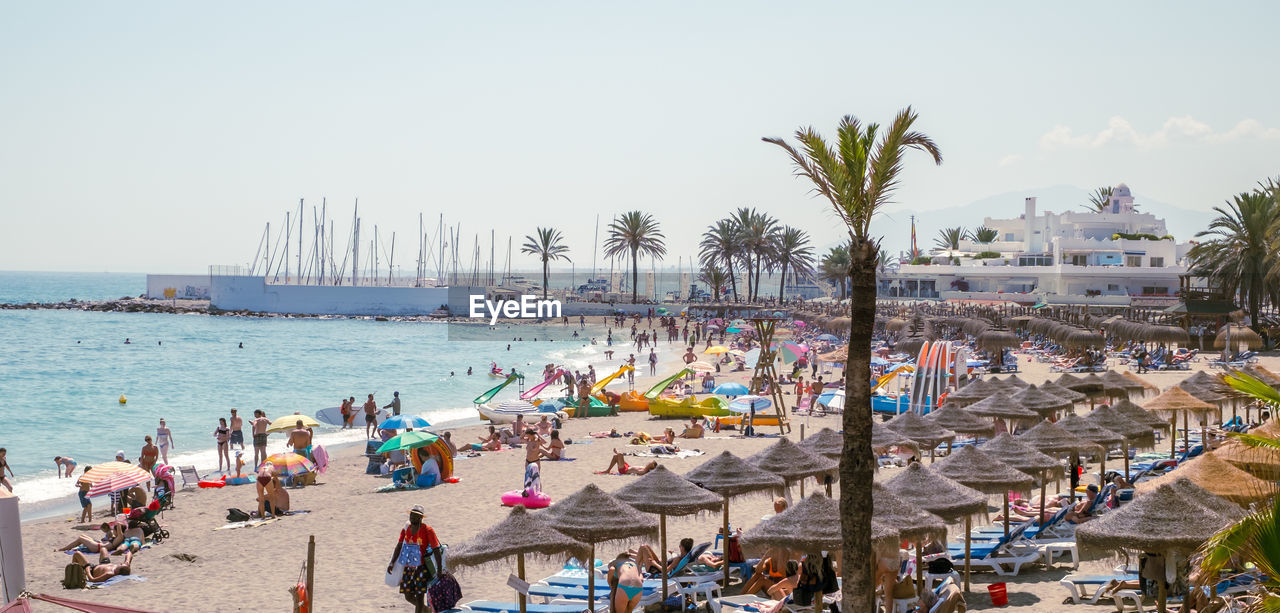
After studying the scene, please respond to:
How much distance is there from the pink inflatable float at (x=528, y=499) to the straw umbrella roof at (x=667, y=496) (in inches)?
224

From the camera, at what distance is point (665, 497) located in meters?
11.9

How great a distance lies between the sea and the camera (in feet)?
109

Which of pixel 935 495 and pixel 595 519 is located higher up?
pixel 935 495

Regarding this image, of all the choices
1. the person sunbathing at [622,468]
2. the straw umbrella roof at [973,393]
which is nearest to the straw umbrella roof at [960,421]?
the straw umbrella roof at [973,393]

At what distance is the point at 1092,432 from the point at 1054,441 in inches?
49.6

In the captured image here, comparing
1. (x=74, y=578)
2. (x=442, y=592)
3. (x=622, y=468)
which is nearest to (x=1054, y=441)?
(x=622, y=468)

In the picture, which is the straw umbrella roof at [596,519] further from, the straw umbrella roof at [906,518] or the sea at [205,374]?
the sea at [205,374]

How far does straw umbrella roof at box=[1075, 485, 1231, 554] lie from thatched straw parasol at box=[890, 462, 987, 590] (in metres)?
1.63

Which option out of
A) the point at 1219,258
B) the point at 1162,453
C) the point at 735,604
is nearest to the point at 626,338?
the point at 1219,258

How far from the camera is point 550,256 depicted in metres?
108

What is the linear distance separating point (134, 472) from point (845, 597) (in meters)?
12.4

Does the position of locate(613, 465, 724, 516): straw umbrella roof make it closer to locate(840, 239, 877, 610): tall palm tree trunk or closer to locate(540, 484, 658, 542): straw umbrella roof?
locate(540, 484, 658, 542): straw umbrella roof

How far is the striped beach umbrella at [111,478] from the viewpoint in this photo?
640 inches

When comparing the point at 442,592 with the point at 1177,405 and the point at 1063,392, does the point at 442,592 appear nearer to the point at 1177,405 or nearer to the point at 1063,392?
the point at 1177,405
